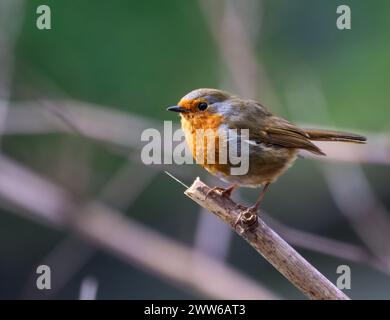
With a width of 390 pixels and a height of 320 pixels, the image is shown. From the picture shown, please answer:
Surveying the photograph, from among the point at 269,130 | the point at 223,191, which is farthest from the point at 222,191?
the point at 269,130

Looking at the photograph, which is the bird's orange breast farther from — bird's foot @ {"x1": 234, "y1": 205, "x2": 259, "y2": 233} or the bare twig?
bird's foot @ {"x1": 234, "y1": 205, "x2": 259, "y2": 233}

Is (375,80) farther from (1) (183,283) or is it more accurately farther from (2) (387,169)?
(1) (183,283)

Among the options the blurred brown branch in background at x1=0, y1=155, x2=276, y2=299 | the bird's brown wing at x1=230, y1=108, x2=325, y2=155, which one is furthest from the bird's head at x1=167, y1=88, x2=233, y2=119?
the blurred brown branch in background at x1=0, y1=155, x2=276, y2=299

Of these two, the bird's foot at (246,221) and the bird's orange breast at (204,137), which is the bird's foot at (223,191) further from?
the bird's foot at (246,221)

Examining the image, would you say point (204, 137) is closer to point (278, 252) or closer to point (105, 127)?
point (278, 252)
